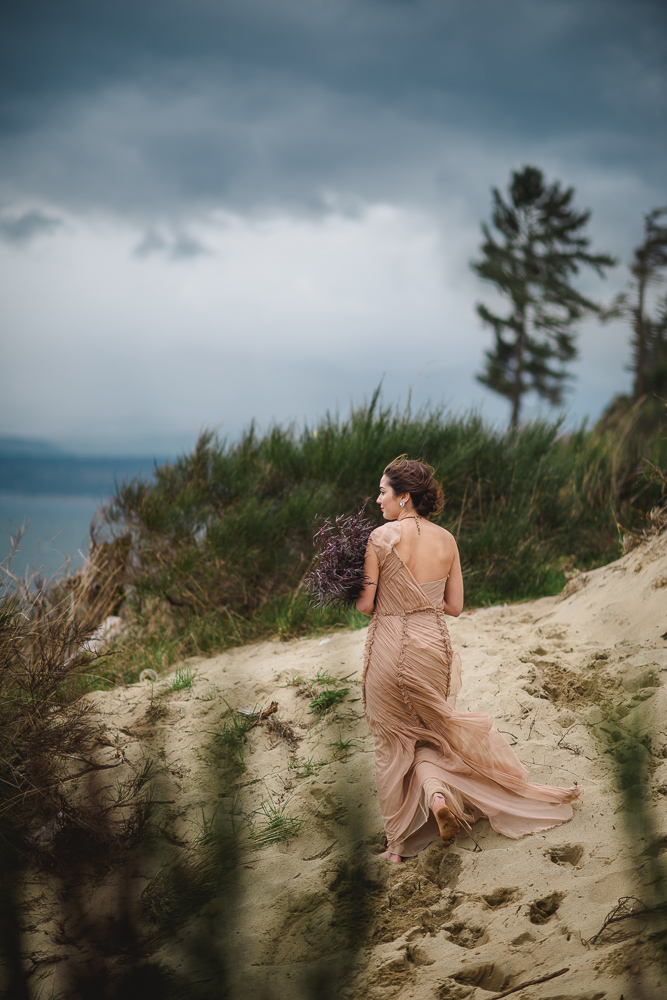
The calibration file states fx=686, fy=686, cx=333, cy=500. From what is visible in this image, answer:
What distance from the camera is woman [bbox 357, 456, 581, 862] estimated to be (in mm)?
3615

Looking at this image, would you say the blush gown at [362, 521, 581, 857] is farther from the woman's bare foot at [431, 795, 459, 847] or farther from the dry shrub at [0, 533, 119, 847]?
the dry shrub at [0, 533, 119, 847]

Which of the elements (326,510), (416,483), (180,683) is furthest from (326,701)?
(326,510)

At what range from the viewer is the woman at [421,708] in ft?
11.9

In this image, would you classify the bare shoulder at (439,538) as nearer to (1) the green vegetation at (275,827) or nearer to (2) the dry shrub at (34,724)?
(1) the green vegetation at (275,827)

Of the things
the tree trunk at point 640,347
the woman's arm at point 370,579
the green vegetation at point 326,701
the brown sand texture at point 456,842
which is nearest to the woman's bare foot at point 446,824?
the brown sand texture at point 456,842

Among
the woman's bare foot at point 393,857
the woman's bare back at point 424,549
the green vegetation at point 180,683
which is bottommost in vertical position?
the woman's bare foot at point 393,857

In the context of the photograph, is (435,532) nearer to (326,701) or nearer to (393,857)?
(393,857)

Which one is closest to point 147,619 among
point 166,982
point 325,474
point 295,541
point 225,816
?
point 295,541

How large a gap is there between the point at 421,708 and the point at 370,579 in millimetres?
751

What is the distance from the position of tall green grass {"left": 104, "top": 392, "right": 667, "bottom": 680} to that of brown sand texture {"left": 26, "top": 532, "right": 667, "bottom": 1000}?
1.77 meters

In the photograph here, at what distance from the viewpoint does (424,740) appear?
3.79 meters

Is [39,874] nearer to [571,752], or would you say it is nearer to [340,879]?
[340,879]

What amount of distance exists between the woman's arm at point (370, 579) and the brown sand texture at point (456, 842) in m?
0.81

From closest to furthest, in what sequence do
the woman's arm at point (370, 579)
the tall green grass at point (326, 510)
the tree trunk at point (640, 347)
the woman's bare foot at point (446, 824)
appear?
the woman's bare foot at point (446, 824), the woman's arm at point (370, 579), the tall green grass at point (326, 510), the tree trunk at point (640, 347)
